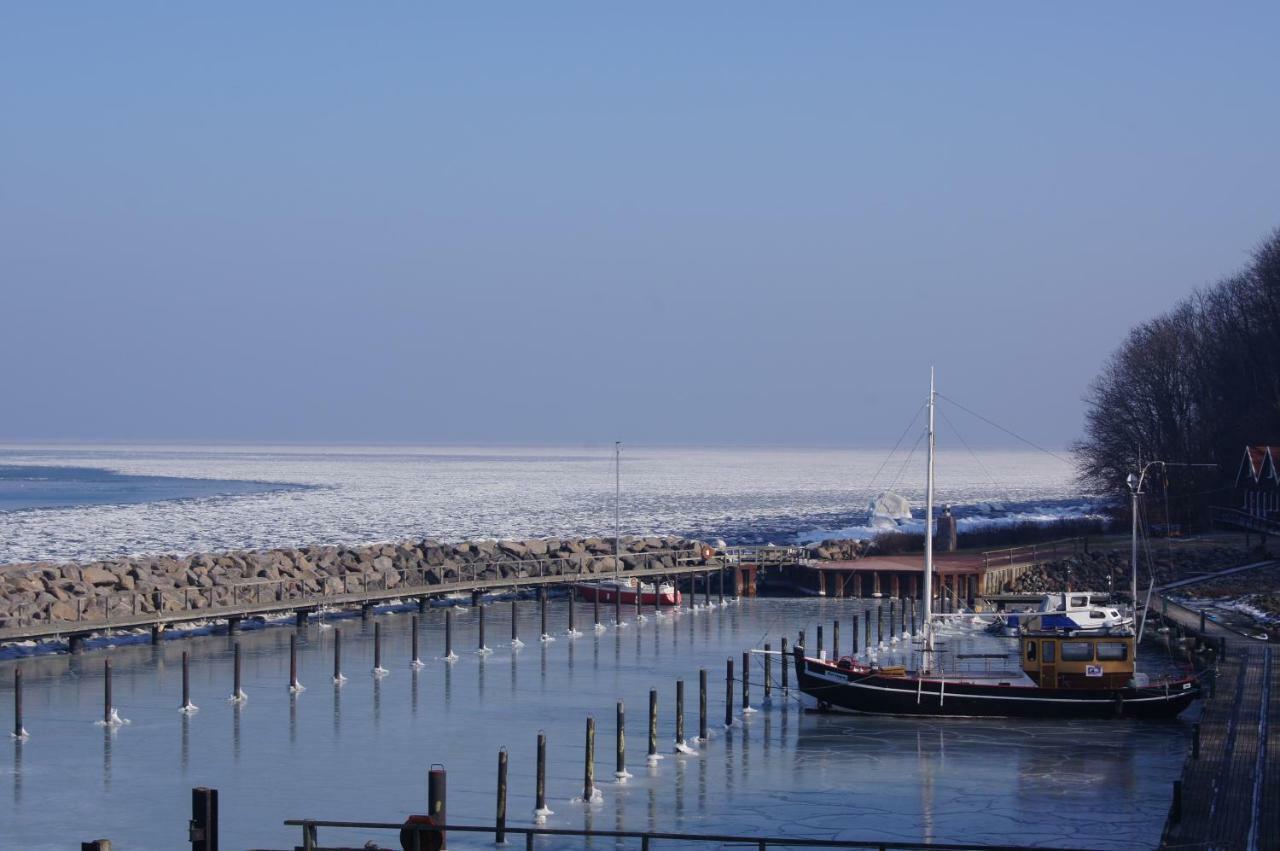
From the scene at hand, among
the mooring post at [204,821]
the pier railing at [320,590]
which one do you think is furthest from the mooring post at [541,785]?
the pier railing at [320,590]

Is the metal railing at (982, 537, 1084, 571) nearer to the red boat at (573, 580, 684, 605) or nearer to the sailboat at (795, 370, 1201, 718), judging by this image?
the red boat at (573, 580, 684, 605)

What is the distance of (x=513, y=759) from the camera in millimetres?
→ 36406

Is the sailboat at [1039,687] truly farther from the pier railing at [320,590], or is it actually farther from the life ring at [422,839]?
the life ring at [422,839]

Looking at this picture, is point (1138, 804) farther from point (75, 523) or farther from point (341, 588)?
point (75, 523)

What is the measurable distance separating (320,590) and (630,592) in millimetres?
14089

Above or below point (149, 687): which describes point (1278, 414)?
above

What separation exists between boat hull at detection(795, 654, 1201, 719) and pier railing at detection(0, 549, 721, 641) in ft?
71.3

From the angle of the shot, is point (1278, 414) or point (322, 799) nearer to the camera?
point (322, 799)

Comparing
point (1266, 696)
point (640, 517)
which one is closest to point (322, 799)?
point (1266, 696)

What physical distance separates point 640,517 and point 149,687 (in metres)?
98.5

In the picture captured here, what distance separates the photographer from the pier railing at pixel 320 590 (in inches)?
2060

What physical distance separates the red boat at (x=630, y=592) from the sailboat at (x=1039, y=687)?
28780mm

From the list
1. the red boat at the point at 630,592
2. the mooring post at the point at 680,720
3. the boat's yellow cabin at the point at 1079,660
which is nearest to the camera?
the mooring post at the point at 680,720

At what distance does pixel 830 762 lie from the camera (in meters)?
37.3
